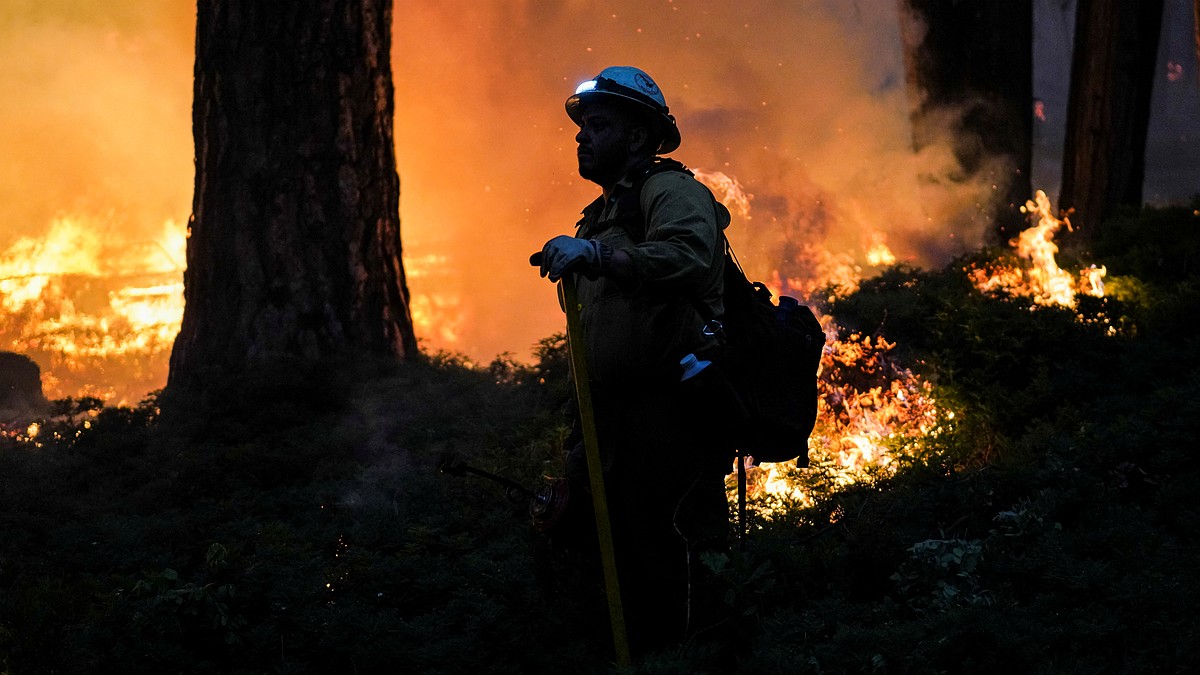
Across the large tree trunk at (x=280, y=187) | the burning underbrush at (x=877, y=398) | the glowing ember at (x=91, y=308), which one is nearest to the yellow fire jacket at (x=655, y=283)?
the burning underbrush at (x=877, y=398)

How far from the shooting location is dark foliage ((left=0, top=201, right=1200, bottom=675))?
3982 mm

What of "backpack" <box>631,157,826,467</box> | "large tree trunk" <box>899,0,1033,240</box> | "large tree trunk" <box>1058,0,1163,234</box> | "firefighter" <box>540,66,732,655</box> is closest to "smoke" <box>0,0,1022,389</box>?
"large tree trunk" <box>899,0,1033,240</box>

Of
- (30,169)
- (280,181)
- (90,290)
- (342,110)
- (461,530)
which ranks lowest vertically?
(461,530)

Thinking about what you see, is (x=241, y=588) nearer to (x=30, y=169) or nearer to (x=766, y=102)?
(x=30, y=169)

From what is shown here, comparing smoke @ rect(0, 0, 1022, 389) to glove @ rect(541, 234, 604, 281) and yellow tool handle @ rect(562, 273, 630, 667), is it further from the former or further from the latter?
glove @ rect(541, 234, 604, 281)

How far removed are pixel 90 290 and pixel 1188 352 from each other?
47.7 feet

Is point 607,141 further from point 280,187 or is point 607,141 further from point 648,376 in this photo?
point 280,187

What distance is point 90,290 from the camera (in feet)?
54.7

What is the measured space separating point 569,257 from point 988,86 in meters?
9.85

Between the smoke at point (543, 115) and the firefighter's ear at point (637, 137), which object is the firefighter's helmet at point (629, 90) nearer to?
the firefighter's ear at point (637, 137)

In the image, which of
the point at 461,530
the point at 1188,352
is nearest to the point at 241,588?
the point at 461,530

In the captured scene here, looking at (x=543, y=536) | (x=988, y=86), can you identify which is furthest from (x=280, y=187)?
(x=988, y=86)

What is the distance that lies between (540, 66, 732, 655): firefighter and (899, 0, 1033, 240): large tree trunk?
349 inches

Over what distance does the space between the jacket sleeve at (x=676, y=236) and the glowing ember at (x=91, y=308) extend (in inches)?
514
